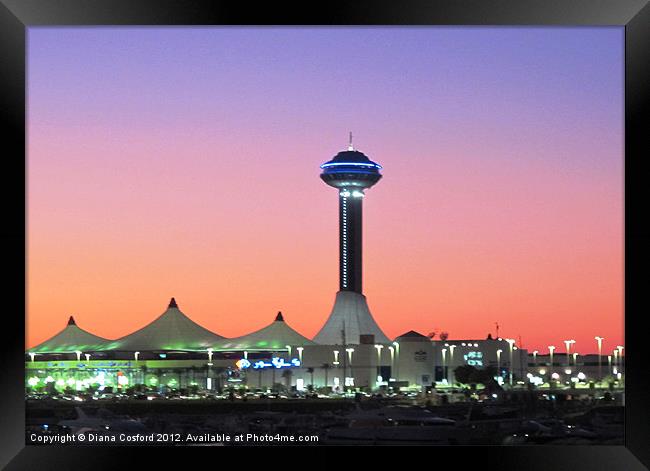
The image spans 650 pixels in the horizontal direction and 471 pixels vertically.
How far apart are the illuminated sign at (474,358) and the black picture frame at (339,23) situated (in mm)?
31856

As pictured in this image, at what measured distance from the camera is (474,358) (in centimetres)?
A: 3644

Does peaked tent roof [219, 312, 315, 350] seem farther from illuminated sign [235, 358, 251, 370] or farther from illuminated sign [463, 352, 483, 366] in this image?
illuminated sign [463, 352, 483, 366]

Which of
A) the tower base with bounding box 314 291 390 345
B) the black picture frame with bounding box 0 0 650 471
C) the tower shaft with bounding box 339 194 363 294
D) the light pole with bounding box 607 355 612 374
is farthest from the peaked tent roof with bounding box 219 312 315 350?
the black picture frame with bounding box 0 0 650 471

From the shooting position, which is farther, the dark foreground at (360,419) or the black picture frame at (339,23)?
the dark foreground at (360,419)

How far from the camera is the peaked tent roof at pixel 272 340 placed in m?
38.8

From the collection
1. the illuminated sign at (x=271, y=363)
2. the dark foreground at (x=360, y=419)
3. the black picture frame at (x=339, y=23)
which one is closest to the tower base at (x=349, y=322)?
the illuminated sign at (x=271, y=363)

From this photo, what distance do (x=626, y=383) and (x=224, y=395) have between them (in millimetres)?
28479

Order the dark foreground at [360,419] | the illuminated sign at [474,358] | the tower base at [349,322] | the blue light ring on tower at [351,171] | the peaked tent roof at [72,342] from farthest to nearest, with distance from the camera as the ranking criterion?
the blue light ring on tower at [351,171] < the tower base at [349,322] < the peaked tent roof at [72,342] < the illuminated sign at [474,358] < the dark foreground at [360,419]

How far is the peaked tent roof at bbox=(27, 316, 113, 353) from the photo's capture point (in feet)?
132

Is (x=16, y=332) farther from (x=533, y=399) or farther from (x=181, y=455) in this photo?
(x=533, y=399)

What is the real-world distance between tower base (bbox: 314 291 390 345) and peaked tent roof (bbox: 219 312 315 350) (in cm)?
463

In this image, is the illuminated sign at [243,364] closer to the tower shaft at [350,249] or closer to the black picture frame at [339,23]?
the tower shaft at [350,249]

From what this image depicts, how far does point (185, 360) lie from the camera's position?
38125mm

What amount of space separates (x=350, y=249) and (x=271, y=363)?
10446mm
